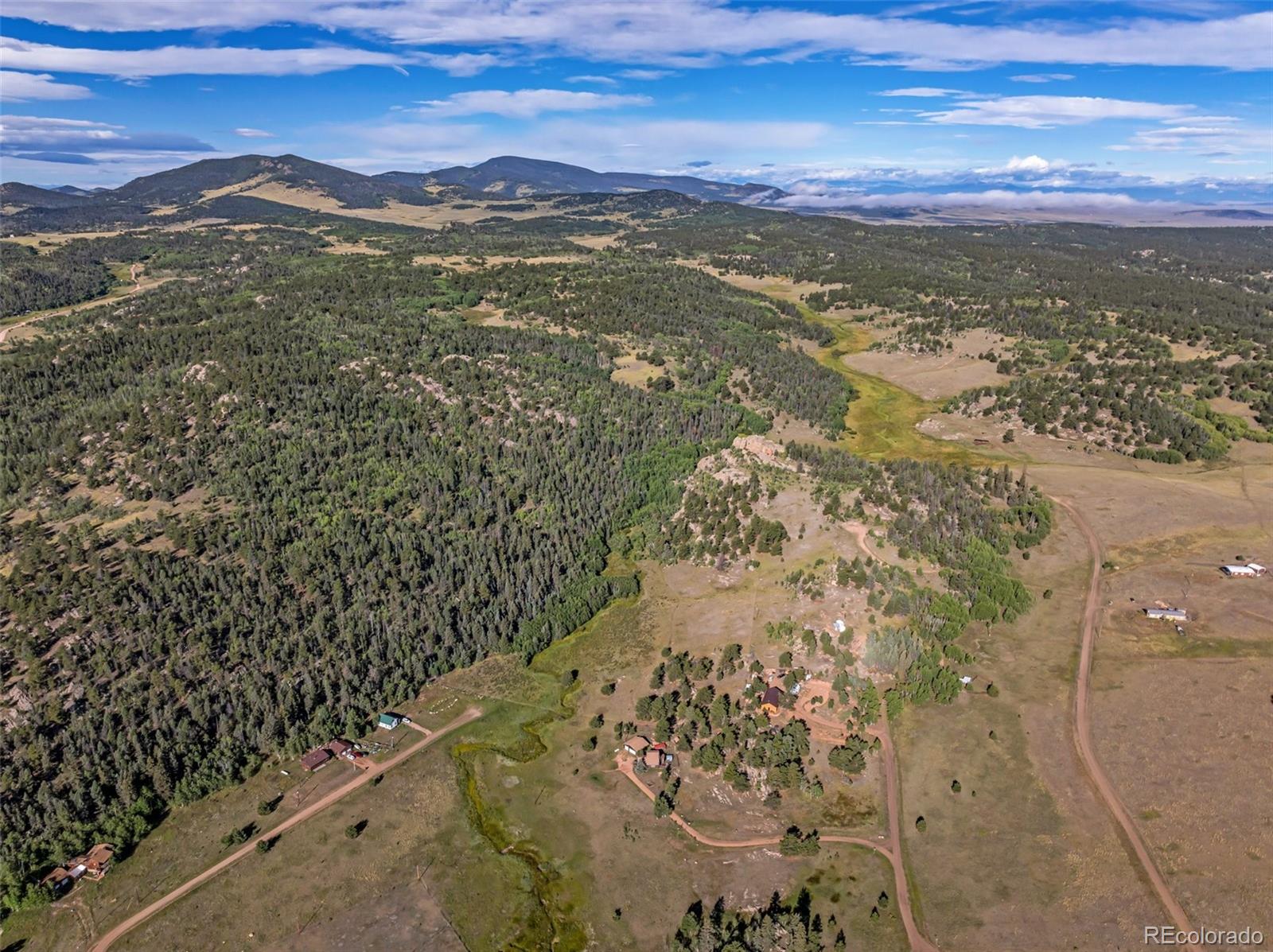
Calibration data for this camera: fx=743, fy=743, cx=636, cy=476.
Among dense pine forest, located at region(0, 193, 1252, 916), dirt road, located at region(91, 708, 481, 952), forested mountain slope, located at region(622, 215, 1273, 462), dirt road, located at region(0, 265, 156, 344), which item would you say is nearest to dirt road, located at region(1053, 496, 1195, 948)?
dense pine forest, located at region(0, 193, 1252, 916)

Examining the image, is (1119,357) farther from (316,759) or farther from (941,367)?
(316,759)

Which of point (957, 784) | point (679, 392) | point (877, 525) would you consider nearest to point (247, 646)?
point (957, 784)

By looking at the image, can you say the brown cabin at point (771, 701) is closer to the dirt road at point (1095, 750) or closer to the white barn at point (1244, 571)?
the dirt road at point (1095, 750)

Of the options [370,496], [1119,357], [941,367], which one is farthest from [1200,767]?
[1119,357]

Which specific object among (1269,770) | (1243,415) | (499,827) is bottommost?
(499,827)

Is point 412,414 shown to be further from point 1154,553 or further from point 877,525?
point 1154,553
